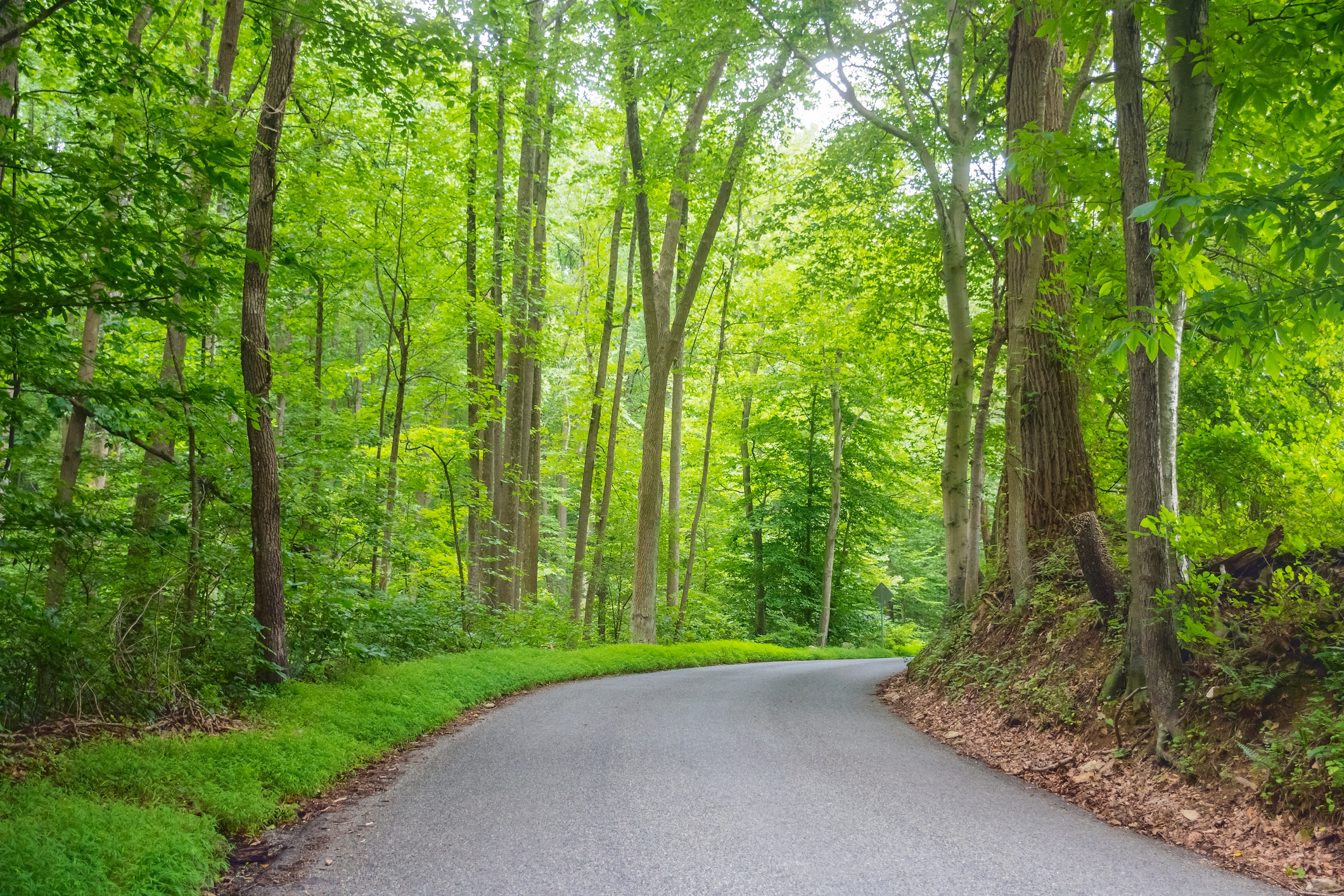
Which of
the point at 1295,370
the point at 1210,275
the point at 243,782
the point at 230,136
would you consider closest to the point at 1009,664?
the point at 1295,370

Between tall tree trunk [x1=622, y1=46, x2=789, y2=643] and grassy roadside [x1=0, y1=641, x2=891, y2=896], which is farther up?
tall tree trunk [x1=622, y1=46, x2=789, y2=643]

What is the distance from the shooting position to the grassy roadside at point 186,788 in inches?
131

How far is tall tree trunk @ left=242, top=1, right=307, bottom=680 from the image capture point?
285 inches

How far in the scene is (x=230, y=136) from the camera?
5258 millimetres

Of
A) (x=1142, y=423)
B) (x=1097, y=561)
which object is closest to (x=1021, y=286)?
(x=1097, y=561)

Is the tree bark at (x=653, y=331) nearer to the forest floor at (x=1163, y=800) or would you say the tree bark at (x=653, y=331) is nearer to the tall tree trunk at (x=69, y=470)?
the forest floor at (x=1163, y=800)

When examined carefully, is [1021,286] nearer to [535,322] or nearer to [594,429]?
[535,322]

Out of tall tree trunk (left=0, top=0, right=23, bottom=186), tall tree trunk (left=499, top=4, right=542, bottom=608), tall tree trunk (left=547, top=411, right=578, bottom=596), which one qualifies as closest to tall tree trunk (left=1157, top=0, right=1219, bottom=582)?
tall tree trunk (left=0, top=0, right=23, bottom=186)

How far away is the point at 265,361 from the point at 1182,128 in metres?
7.94

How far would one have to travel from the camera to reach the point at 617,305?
21.0 metres

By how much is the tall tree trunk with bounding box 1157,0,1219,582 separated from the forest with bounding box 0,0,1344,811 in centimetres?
4

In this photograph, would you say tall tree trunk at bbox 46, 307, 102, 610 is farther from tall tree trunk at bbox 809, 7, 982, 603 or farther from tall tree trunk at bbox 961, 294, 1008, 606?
tall tree trunk at bbox 961, 294, 1008, 606

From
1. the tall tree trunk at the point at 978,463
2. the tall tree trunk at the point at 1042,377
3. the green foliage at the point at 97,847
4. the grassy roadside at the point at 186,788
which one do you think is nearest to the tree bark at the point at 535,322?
the grassy roadside at the point at 186,788

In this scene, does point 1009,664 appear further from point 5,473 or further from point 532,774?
point 5,473
